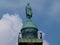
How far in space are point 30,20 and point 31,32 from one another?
9.22 feet

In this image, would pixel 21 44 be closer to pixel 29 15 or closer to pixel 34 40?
pixel 34 40

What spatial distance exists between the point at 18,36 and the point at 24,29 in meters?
1.76

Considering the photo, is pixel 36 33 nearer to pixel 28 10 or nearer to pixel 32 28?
pixel 32 28

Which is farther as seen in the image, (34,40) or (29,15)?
(29,15)

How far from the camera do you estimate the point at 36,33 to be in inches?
2290

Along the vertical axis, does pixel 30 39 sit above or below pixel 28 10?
below

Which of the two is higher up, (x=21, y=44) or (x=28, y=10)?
(x=28, y=10)

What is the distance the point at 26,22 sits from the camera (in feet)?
194

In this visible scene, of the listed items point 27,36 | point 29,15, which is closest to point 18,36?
point 27,36

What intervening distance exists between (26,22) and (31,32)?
2290 mm

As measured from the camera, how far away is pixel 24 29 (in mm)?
58094

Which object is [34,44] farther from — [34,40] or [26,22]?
[26,22]

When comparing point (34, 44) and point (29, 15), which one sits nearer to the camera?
point (34, 44)

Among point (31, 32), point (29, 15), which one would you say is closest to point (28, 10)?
point (29, 15)
